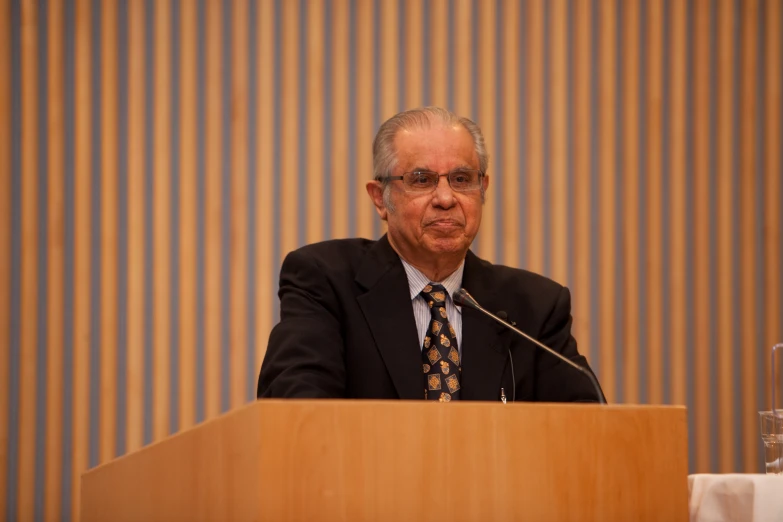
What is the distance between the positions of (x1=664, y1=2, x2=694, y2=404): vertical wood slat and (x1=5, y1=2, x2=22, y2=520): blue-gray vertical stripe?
9.04 ft

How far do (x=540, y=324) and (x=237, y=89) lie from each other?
1.94 m

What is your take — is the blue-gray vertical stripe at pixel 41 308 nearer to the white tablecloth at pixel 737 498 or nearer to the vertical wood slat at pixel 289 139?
the vertical wood slat at pixel 289 139

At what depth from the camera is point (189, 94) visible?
13.4 ft

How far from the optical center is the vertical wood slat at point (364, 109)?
13.4ft

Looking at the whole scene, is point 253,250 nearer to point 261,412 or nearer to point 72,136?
point 72,136

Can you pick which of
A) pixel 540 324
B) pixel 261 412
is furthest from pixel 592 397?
pixel 261 412

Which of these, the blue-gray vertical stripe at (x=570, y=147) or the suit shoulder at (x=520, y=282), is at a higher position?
the blue-gray vertical stripe at (x=570, y=147)

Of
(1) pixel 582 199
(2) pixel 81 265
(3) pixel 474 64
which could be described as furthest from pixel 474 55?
(2) pixel 81 265

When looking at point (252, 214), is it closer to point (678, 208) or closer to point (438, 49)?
point (438, 49)

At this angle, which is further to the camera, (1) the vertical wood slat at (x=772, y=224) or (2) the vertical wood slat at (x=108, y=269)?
Answer: (1) the vertical wood slat at (x=772, y=224)

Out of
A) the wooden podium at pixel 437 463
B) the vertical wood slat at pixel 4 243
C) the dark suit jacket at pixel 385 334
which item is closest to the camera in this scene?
the wooden podium at pixel 437 463

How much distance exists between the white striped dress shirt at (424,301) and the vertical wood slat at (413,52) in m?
1.44

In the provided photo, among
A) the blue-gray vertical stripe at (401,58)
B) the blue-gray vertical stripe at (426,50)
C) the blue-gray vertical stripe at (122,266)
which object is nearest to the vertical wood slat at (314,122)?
the blue-gray vertical stripe at (401,58)

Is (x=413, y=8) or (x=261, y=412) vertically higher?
(x=413, y=8)
